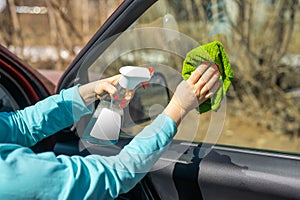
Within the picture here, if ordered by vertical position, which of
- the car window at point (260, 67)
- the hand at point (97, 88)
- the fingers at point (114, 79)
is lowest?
the car window at point (260, 67)

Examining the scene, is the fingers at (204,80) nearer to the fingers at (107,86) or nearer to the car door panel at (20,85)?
the fingers at (107,86)

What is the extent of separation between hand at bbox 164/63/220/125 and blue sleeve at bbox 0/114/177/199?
0.13 feet

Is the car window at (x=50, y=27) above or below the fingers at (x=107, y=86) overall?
below

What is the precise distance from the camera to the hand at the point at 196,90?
1256 millimetres

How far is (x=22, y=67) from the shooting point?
205cm

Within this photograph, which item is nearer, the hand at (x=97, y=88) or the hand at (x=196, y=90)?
the hand at (x=196, y=90)

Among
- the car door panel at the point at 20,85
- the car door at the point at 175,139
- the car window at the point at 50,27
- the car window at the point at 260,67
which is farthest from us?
the car window at the point at 50,27

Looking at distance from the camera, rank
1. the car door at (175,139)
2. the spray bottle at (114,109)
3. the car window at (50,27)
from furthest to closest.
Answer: the car window at (50,27) → the car door at (175,139) → the spray bottle at (114,109)

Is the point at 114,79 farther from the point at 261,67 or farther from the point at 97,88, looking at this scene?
the point at 261,67

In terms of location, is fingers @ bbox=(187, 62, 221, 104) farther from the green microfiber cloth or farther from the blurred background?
the blurred background

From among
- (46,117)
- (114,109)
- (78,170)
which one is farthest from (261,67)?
(78,170)

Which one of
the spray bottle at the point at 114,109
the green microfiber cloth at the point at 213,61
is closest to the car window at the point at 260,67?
the spray bottle at the point at 114,109

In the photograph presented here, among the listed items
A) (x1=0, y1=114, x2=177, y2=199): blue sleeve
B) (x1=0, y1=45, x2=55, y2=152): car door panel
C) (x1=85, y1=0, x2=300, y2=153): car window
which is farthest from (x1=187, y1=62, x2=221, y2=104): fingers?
(x1=85, y1=0, x2=300, y2=153): car window

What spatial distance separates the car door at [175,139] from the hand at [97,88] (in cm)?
10
